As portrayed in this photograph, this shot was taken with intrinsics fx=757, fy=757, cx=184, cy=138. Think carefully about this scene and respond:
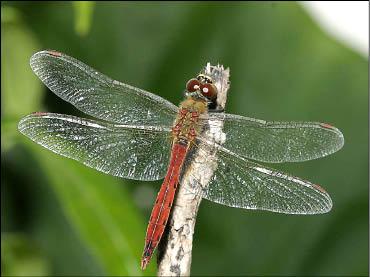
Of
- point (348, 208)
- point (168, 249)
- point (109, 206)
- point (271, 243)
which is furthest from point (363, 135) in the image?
point (168, 249)

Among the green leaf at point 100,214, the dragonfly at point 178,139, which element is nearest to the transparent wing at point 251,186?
the dragonfly at point 178,139

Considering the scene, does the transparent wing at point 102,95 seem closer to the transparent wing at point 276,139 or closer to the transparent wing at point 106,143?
the transparent wing at point 106,143

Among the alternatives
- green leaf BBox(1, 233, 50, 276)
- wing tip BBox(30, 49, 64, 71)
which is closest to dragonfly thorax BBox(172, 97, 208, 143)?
wing tip BBox(30, 49, 64, 71)

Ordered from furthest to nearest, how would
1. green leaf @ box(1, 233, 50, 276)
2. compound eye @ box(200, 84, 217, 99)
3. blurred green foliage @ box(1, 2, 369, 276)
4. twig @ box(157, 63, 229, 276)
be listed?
blurred green foliage @ box(1, 2, 369, 276) < green leaf @ box(1, 233, 50, 276) < compound eye @ box(200, 84, 217, 99) < twig @ box(157, 63, 229, 276)

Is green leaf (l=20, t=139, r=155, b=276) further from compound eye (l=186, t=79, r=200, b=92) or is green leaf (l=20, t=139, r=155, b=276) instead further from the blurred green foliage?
the blurred green foliage

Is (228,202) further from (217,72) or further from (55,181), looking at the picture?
(55,181)
